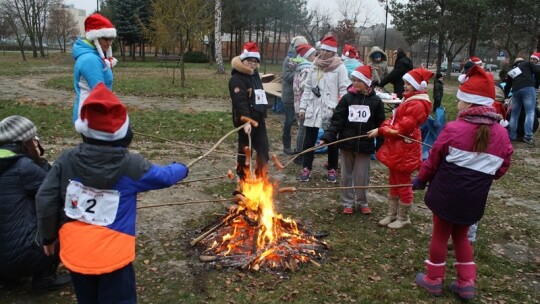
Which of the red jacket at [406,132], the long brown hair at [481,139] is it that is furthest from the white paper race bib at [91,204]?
the red jacket at [406,132]

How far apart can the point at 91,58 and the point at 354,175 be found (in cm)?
369

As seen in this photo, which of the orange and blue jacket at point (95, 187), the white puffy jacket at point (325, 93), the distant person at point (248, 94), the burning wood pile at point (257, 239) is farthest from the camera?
the white puffy jacket at point (325, 93)

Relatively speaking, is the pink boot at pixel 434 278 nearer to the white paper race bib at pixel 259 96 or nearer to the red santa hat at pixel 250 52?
the white paper race bib at pixel 259 96

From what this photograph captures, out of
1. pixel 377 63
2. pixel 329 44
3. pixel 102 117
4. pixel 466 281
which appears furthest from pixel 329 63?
pixel 377 63

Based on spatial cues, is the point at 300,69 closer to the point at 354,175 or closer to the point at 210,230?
the point at 354,175

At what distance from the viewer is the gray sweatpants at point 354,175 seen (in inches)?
230

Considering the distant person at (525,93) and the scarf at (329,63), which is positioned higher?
the scarf at (329,63)

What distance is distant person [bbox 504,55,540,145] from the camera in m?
10.8

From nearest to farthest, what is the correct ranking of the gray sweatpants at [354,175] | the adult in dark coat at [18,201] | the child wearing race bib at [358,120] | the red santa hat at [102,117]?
1. the red santa hat at [102,117]
2. the adult in dark coat at [18,201]
3. the child wearing race bib at [358,120]
4. the gray sweatpants at [354,175]

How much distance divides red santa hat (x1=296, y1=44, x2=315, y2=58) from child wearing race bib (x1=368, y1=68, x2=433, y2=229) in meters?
3.20

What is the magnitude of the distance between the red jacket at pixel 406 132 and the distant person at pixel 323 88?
1549 mm

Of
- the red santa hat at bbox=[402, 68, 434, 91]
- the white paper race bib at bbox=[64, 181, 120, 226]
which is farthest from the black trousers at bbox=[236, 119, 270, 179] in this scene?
the white paper race bib at bbox=[64, 181, 120, 226]

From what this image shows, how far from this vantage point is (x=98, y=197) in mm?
2838

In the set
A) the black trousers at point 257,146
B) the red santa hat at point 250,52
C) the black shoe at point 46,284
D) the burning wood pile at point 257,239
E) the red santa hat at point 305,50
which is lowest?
the black shoe at point 46,284
